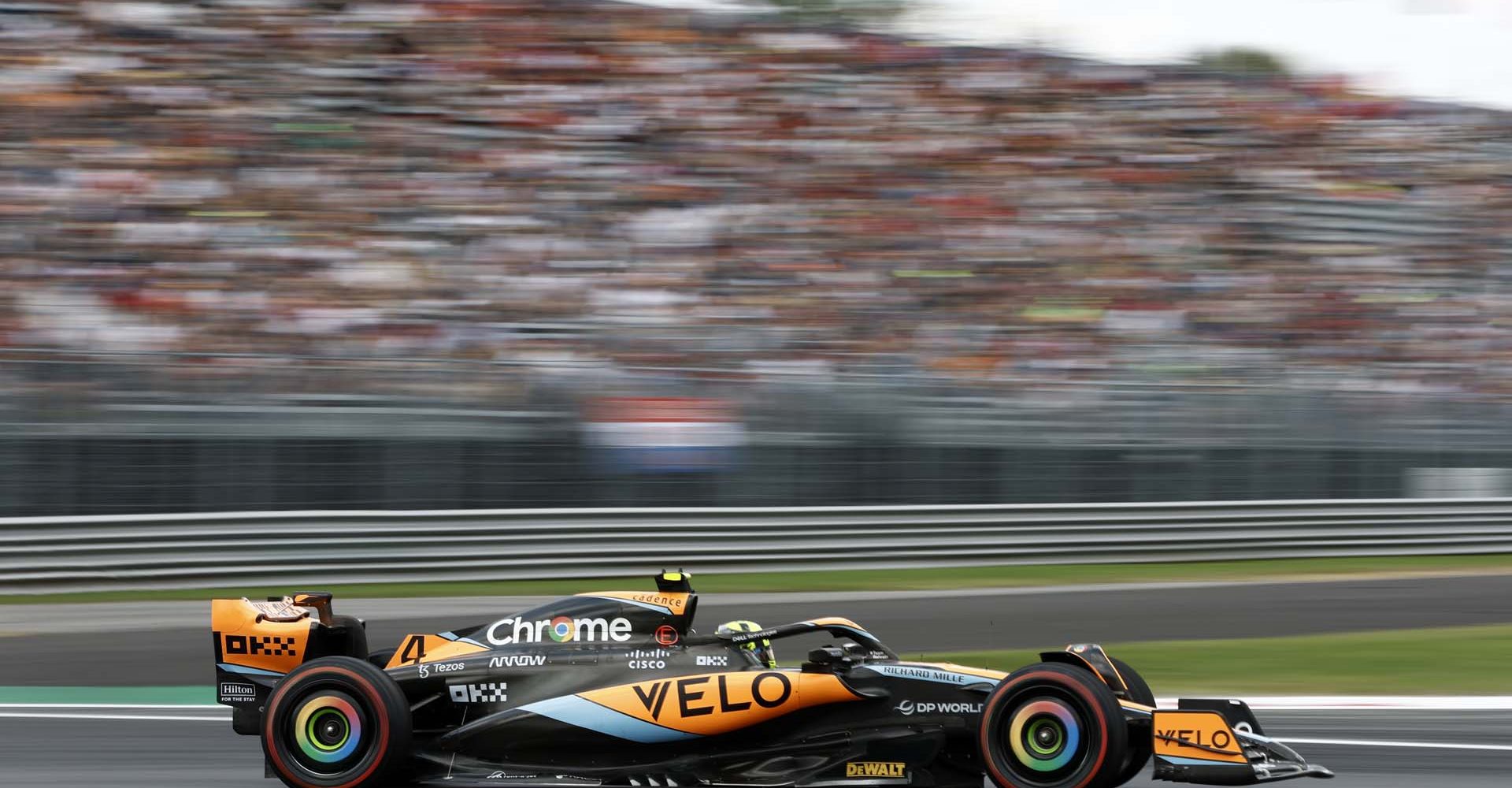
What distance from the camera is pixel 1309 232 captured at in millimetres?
17328

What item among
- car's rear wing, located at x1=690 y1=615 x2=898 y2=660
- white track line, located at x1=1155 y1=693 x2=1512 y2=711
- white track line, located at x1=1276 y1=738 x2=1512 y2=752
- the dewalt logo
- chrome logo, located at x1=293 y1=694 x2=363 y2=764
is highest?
car's rear wing, located at x1=690 y1=615 x2=898 y2=660

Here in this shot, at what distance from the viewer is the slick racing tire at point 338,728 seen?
5312 mm

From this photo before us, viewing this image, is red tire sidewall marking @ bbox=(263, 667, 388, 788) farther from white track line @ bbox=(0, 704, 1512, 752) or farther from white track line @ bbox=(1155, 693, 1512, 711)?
white track line @ bbox=(1155, 693, 1512, 711)

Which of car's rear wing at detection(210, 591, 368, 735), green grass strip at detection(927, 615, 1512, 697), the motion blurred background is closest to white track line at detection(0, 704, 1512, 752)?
green grass strip at detection(927, 615, 1512, 697)

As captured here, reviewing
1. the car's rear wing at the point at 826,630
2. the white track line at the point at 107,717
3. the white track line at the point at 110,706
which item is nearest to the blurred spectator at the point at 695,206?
the white track line at the point at 110,706

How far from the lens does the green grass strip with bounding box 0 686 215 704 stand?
769 centimetres

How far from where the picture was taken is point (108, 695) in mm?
7891

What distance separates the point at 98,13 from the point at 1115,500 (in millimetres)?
11090

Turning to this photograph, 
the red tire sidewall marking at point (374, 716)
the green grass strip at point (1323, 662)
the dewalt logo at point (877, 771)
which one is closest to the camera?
the dewalt logo at point (877, 771)

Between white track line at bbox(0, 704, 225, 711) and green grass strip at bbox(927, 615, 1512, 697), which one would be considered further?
green grass strip at bbox(927, 615, 1512, 697)

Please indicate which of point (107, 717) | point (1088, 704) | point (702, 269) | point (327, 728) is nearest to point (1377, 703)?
point (1088, 704)

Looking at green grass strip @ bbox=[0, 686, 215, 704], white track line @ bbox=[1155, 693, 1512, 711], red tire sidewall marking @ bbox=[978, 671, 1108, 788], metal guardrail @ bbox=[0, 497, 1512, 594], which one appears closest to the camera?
red tire sidewall marking @ bbox=[978, 671, 1108, 788]

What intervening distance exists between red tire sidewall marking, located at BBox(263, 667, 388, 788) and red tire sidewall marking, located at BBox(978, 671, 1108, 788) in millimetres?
2078

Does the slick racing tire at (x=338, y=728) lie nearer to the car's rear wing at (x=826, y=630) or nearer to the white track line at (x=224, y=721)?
the car's rear wing at (x=826, y=630)
